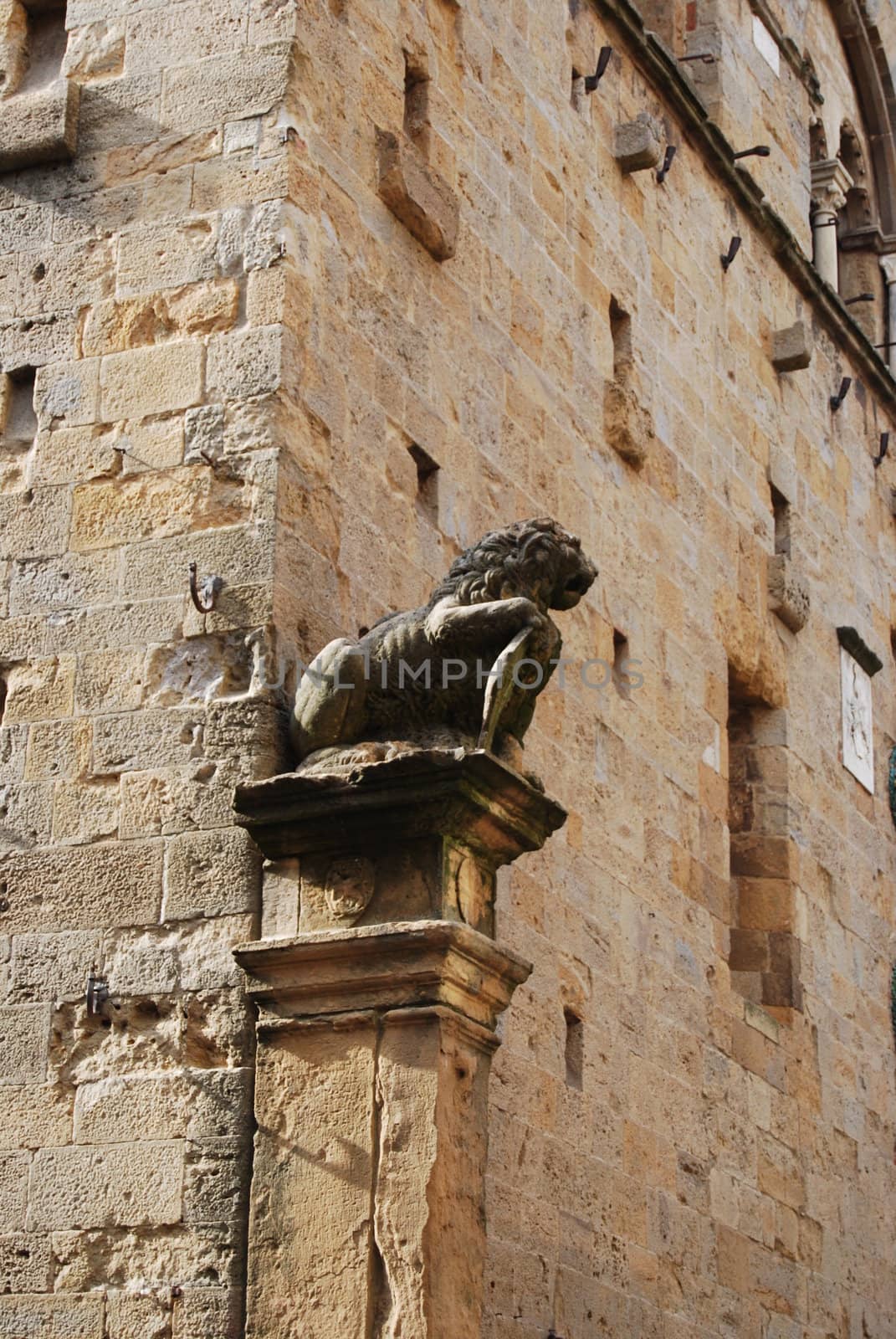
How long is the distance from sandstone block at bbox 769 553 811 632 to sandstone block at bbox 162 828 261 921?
5.06m

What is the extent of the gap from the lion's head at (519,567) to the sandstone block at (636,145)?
12.0ft

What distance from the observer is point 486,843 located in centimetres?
661

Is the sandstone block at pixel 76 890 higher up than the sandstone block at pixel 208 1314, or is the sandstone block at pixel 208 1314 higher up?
the sandstone block at pixel 76 890

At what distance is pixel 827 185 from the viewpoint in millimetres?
14320

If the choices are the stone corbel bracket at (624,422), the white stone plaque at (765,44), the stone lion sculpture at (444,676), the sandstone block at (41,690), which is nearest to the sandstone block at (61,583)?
the sandstone block at (41,690)

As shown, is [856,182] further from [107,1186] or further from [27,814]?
[107,1186]

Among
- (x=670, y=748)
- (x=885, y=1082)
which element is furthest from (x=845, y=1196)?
(x=670, y=748)

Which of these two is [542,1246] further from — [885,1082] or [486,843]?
[885,1082]

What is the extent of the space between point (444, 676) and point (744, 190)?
5615 mm

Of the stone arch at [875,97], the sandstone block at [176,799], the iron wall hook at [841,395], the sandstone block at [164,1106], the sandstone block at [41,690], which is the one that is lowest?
the sandstone block at [164,1106]

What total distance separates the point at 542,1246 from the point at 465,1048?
173 centimetres

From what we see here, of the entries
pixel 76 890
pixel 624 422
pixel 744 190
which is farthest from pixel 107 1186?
pixel 744 190

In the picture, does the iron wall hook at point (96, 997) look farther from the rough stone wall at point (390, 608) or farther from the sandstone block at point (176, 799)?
the sandstone block at point (176, 799)

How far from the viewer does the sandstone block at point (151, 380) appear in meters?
7.22
